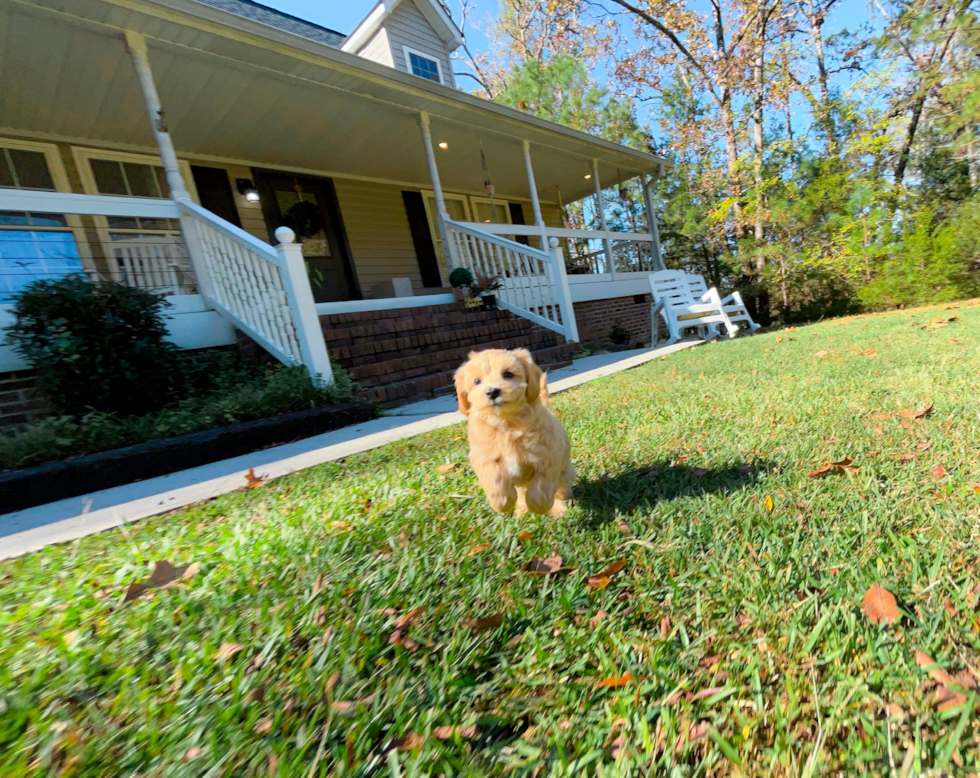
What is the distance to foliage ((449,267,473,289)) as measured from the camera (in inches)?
301

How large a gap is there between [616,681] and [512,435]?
92 centimetres

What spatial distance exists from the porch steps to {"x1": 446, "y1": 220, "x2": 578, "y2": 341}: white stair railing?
1.02 ft

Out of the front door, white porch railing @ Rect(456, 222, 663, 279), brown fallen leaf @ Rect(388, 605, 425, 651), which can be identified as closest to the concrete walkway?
brown fallen leaf @ Rect(388, 605, 425, 651)

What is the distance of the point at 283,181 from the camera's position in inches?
344

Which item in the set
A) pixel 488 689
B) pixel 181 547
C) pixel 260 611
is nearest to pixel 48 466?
pixel 181 547

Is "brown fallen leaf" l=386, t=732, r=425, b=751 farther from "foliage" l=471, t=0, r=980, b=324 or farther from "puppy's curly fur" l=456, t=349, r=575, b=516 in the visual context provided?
"foliage" l=471, t=0, r=980, b=324

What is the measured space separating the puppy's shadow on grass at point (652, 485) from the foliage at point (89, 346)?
4.15 metres

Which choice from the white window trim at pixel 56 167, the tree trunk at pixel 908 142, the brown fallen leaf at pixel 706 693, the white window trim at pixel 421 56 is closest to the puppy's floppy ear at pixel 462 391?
the brown fallen leaf at pixel 706 693

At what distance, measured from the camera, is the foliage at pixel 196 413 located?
3295 mm

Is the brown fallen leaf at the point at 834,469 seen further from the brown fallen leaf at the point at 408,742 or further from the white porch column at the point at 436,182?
the white porch column at the point at 436,182

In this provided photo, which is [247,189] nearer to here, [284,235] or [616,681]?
[284,235]

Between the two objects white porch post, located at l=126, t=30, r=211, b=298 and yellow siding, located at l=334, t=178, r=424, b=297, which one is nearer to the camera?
white porch post, located at l=126, t=30, r=211, b=298

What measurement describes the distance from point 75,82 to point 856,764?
8556mm

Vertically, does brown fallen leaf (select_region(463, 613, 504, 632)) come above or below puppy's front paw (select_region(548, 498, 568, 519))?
above
